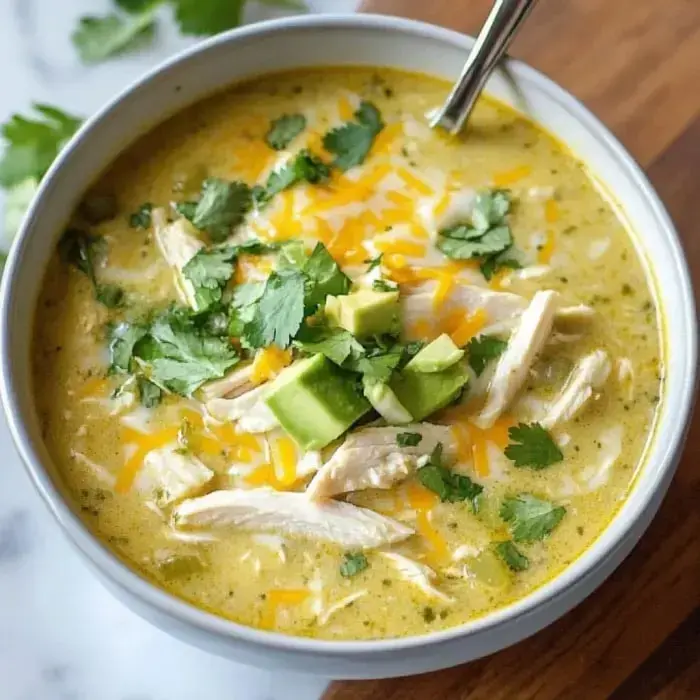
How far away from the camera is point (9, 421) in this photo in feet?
4.90

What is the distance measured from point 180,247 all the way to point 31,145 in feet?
1.38

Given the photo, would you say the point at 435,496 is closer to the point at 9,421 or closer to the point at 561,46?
the point at 9,421

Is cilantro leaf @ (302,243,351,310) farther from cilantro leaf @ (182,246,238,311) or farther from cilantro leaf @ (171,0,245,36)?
cilantro leaf @ (171,0,245,36)

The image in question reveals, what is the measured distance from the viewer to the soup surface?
4.87 feet

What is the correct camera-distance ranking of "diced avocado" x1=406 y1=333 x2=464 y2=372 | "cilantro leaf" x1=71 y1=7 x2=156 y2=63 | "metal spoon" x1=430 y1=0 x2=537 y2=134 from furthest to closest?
1. "cilantro leaf" x1=71 y1=7 x2=156 y2=63
2. "metal spoon" x1=430 y1=0 x2=537 y2=134
3. "diced avocado" x1=406 y1=333 x2=464 y2=372

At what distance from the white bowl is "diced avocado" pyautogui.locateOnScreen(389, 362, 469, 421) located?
0.28 metres

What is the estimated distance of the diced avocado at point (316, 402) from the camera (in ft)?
4.84

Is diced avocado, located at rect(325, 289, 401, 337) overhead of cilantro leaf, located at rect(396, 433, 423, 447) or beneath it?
overhead

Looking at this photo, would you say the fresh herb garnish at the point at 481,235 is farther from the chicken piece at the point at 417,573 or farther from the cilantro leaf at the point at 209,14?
the cilantro leaf at the point at 209,14

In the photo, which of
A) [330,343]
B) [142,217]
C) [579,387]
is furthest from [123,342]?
[579,387]

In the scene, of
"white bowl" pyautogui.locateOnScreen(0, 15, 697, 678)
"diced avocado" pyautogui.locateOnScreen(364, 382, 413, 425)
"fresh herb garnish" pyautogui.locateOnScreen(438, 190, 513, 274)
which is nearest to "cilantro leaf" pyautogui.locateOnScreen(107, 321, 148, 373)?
"white bowl" pyautogui.locateOnScreen(0, 15, 697, 678)

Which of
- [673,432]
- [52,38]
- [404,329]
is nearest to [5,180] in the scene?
[52,38]

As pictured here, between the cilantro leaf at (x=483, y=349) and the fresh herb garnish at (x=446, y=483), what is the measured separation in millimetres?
138

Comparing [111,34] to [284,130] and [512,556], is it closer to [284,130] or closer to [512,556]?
[284,130]
